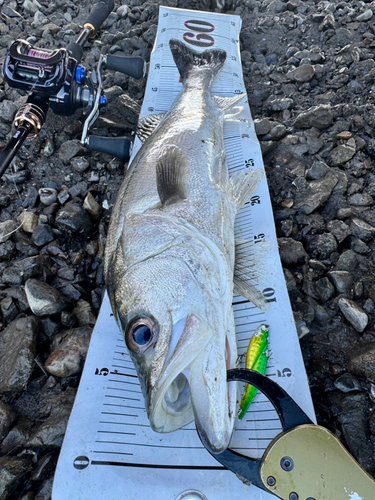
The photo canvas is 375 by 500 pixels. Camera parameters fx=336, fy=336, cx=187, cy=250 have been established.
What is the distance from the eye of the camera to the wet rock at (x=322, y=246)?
8.68 ft

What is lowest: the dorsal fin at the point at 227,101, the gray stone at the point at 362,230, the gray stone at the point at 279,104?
the gray stone at the point at 362,230

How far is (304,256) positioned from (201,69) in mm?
2598

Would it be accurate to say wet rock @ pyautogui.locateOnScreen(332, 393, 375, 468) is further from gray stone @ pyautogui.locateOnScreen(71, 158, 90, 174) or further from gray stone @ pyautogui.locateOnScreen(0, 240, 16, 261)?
gray stone @ pyautogui.locateOnScreen(71, 158, 90, 174)

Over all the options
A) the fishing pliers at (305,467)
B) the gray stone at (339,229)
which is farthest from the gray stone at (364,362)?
the gray stone at (339,229)

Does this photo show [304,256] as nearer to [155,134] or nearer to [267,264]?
[267,264]

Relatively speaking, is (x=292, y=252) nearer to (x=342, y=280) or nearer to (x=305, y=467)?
(x=342, y=280)

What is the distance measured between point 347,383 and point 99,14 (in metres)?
4.96

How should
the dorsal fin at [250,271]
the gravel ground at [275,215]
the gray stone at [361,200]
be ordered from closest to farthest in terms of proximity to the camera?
1. the gravel ground at [275,215]
2. the dorsal fin at [250,271]
3. the gray stone at [361,200]

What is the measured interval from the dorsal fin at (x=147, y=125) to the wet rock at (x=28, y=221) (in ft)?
4.15

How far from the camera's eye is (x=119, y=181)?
3355 mm

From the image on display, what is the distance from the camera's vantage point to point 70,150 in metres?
3.52

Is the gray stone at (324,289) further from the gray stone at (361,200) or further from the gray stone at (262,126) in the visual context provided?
the gray stone at (262,126)

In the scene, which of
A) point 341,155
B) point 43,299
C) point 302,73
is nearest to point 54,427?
point 43,299

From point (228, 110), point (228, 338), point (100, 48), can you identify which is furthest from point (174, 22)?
point (228, 338)
